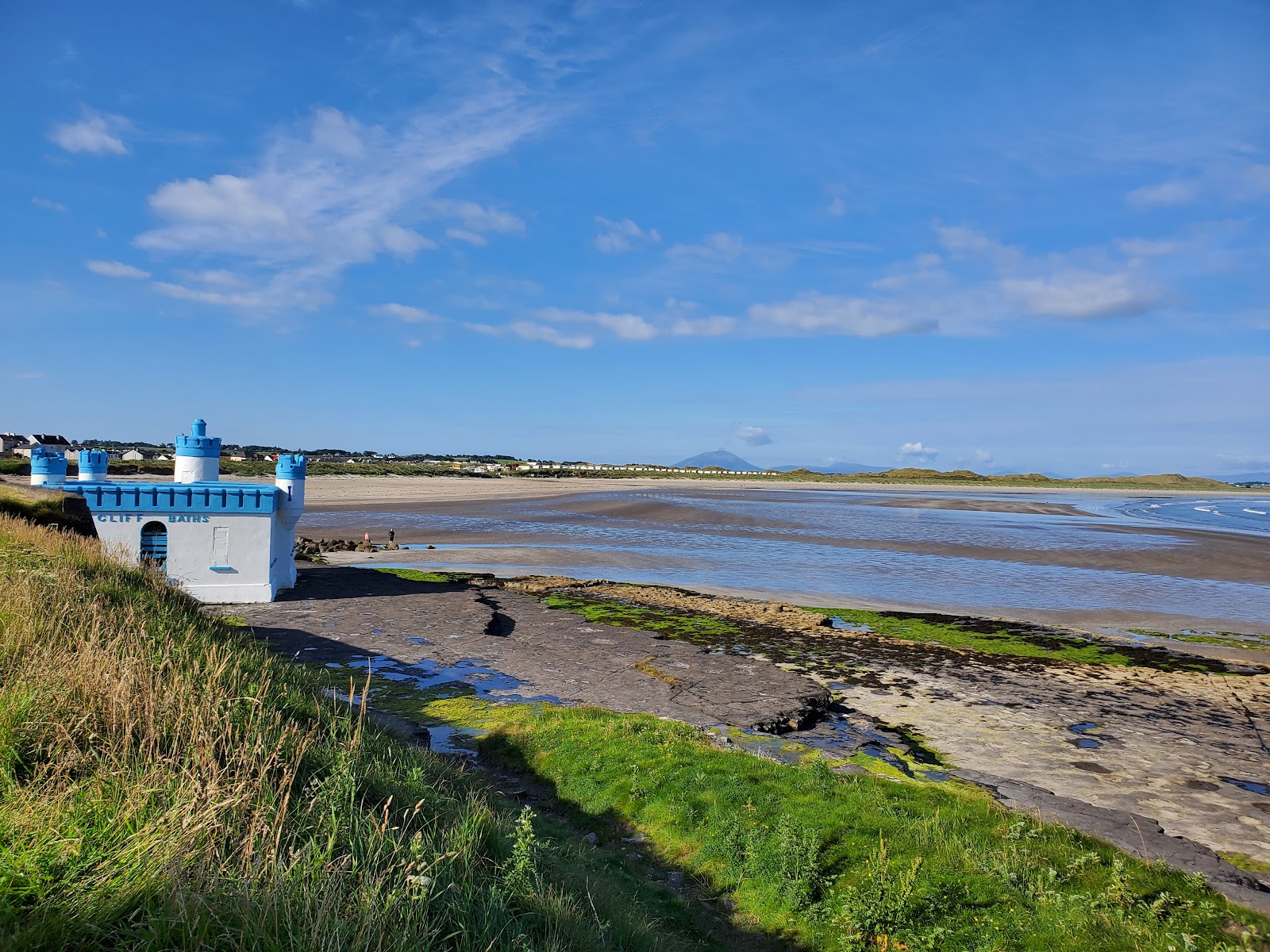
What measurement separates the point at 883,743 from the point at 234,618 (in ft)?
51.2

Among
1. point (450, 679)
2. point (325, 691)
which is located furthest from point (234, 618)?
point (325, 691)

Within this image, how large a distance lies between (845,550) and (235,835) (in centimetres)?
3779

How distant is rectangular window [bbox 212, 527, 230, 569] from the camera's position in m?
21.1

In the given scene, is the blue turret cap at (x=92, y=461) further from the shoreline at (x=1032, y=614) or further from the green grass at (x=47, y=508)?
the shoreline at (x=1032, y=614)

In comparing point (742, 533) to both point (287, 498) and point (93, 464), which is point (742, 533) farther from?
point (93, 464)

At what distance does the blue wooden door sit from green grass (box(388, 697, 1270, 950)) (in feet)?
47.8

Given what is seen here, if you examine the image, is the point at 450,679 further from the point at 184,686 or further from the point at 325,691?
the point at 184,686

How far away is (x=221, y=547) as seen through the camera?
69.3 feet

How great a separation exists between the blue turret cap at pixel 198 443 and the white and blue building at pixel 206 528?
2517 mm

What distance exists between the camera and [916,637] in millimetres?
20359

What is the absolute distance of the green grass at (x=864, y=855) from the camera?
6.54 meters

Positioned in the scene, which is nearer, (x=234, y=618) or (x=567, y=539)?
(x=234, y=618)

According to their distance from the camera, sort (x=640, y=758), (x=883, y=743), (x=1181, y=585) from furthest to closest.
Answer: (x=1181, y=585)
(x=883, y=743)
(x=640, y=758)

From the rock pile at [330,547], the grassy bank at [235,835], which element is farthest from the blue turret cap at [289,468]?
the grassy bank at [235,835]
